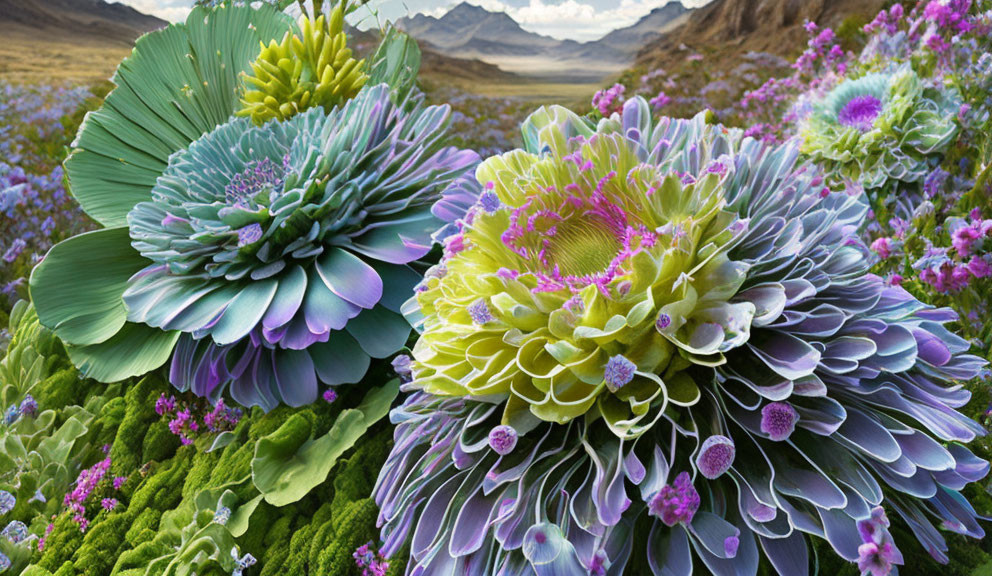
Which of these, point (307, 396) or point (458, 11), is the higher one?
point (307, 396)

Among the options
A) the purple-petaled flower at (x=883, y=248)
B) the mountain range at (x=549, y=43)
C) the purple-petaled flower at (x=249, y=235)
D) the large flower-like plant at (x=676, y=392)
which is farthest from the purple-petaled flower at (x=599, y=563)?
the mountain range at (x=549, y=43)

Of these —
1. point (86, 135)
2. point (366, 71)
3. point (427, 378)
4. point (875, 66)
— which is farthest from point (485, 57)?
point (427, 378)

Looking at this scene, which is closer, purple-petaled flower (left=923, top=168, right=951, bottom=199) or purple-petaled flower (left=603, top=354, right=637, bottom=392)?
purple-petaled flower (left=603, top=354, right=637, bottom=392)

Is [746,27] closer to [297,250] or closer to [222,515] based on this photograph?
[297,250]

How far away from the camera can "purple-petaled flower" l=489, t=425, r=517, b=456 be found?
0.52 metres

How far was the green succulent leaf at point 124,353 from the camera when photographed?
91 cm

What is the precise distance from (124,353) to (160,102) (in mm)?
398

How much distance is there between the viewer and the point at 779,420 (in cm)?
48

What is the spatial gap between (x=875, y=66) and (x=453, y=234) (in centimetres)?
133

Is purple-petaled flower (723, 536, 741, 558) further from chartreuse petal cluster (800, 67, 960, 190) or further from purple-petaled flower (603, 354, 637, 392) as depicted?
chartreuse petal cluster (800, 67, 960, 190)

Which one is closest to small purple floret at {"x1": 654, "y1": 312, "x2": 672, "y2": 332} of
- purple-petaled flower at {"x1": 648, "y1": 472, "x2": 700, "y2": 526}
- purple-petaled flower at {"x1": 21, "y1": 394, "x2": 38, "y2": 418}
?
purple-petaled flower at {"x1": 648, "y1": 472, "x2": 700, "y2": 526}

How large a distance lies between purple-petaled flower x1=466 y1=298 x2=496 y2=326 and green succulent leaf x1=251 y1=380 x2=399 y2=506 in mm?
266

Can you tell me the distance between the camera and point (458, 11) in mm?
3096

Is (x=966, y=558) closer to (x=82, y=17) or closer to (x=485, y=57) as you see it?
(x=485, y=57)
